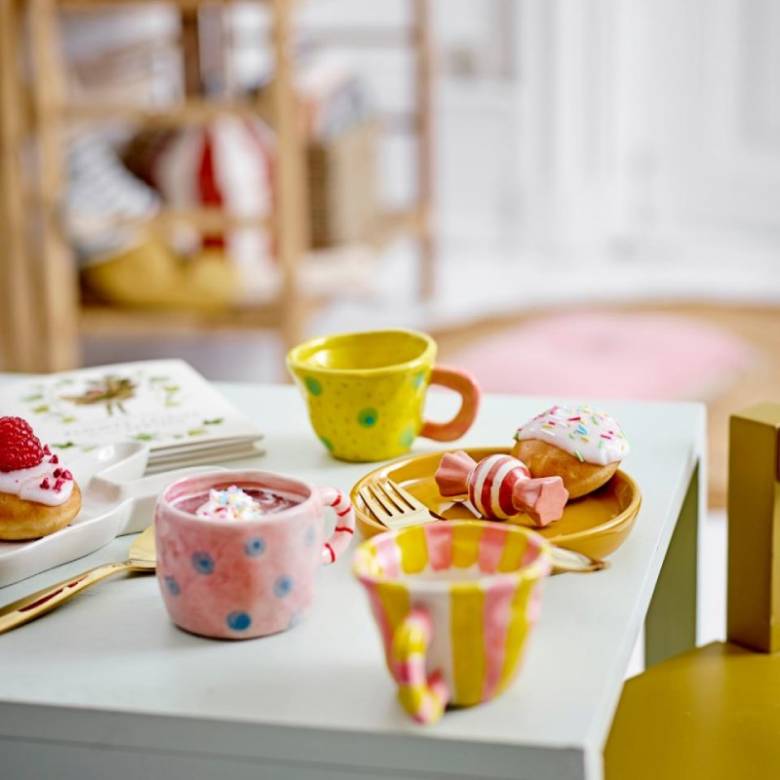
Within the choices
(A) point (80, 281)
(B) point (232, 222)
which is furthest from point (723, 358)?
(A) point (80, 281)

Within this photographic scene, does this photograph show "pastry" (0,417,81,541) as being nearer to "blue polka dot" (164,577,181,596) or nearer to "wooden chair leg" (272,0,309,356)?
"blue polka dot" (164,577,181,596)

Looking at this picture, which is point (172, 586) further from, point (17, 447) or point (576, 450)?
point (576, 450)

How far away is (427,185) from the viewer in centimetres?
350

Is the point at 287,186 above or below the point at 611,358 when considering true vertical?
above

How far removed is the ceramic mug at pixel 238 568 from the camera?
74 centimetres

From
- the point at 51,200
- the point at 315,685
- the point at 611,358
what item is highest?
the point at 51,200

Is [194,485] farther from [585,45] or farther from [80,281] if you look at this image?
[585,45]

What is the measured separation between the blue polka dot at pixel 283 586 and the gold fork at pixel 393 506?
4.7 inches

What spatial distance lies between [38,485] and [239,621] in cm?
19

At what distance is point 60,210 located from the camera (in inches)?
102

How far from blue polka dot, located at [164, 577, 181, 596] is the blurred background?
1699 mm

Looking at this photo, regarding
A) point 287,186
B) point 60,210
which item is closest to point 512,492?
point 287,186

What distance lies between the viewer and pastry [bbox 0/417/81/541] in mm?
859

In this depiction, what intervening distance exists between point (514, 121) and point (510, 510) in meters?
3.25
